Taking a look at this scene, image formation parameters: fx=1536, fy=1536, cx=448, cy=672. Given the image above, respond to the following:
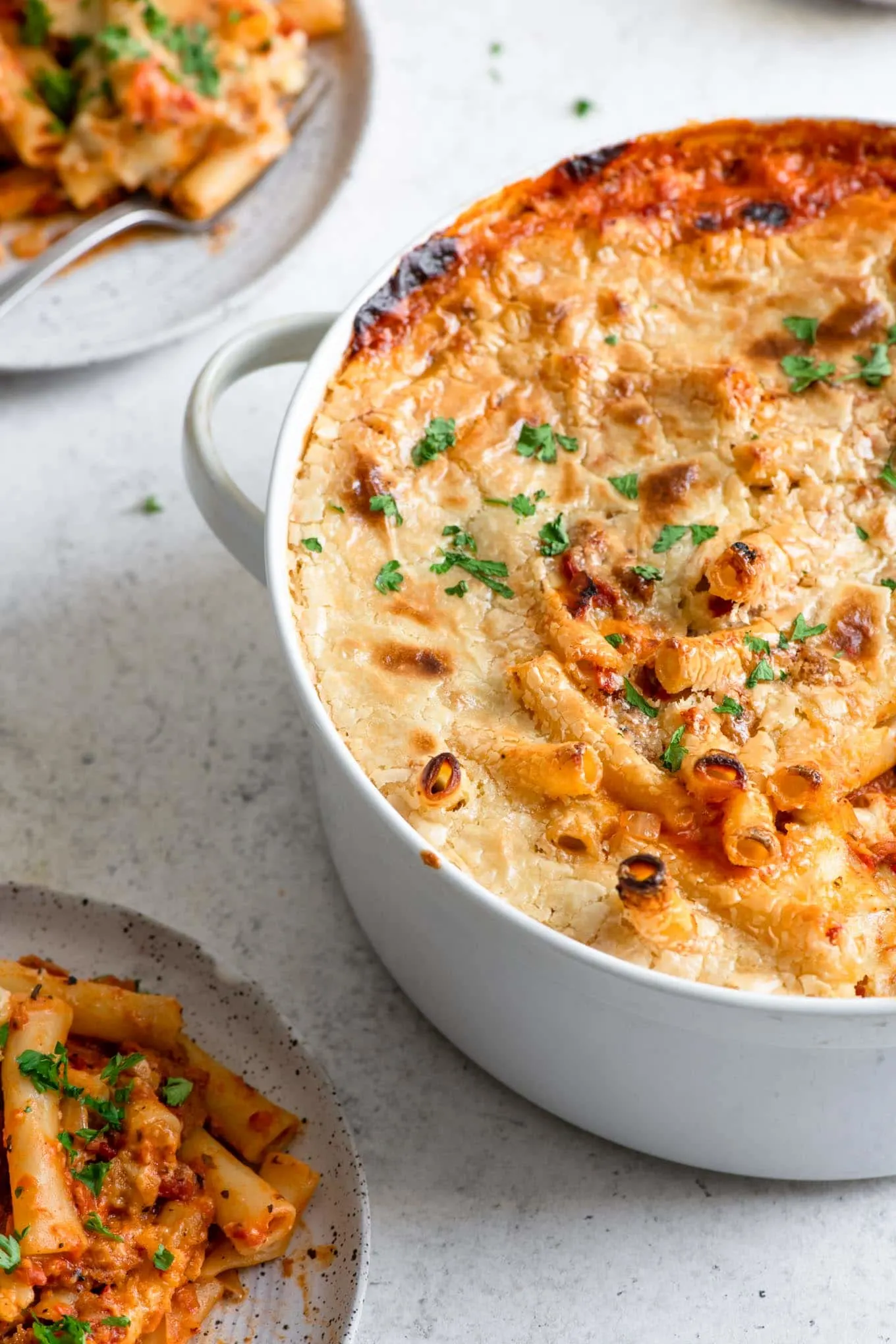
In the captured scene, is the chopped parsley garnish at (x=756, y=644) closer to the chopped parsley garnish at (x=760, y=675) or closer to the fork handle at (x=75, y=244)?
the chopped parsley garnish at (x=760, y=675)

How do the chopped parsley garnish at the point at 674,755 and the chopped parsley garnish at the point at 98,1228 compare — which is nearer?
the chopped parsley garnish at the point at 98,1228

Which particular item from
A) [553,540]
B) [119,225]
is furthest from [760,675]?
[119,225]

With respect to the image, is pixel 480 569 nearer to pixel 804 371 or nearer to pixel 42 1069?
pixel 804 371

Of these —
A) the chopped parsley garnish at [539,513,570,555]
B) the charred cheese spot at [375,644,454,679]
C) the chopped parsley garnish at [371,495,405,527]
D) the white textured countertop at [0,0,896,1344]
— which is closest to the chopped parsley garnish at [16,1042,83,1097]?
the white textured countertop at [0,0,896,1344]

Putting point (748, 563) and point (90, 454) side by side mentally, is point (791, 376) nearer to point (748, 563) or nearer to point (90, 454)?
point (748, 563)

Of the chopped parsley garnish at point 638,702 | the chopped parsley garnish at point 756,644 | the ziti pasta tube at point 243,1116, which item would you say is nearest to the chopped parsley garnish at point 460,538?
the chopped parsley garnish at point 638,702

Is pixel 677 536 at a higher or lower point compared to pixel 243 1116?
higher
